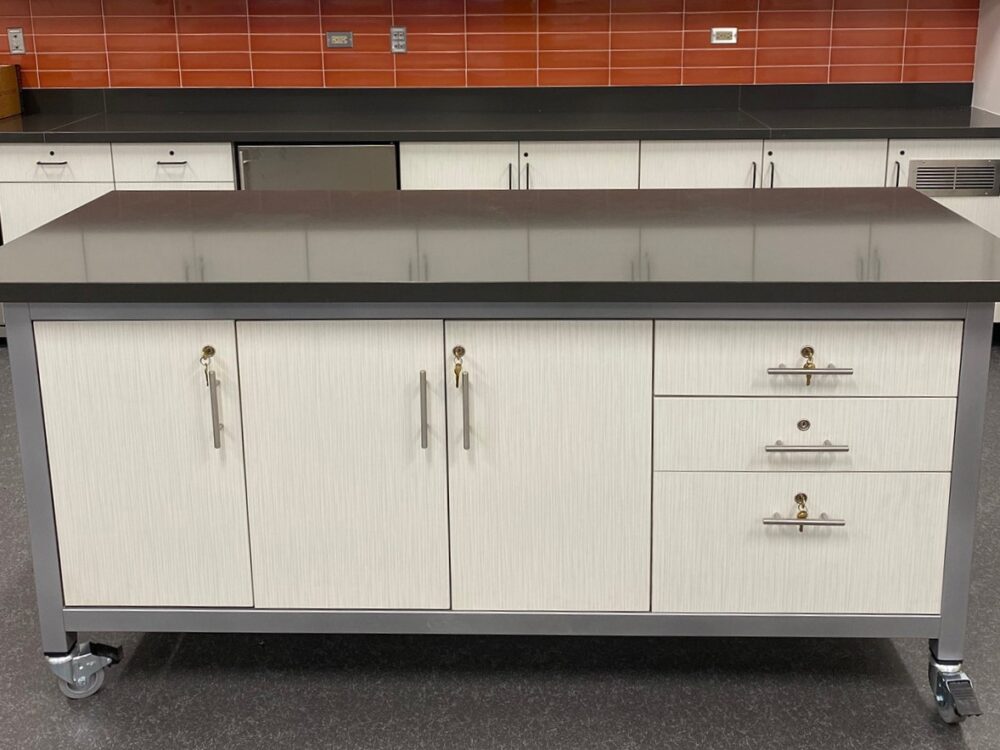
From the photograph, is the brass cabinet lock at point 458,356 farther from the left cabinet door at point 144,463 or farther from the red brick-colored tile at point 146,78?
the red brick-colored tile at point 146,78

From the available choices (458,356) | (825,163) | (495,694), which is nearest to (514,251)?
(458,356)

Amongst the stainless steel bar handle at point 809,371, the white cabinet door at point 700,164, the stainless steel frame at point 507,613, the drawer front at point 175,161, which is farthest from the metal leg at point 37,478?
the white cabinet door at point 700,164

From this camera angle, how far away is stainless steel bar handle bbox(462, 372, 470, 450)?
6.38 ft

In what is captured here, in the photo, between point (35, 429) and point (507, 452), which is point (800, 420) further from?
point (35, 429)

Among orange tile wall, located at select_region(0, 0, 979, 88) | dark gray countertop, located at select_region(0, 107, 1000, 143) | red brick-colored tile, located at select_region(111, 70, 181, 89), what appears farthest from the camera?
red brick-colored tile, located at select_region(111, 70, 181, 89)

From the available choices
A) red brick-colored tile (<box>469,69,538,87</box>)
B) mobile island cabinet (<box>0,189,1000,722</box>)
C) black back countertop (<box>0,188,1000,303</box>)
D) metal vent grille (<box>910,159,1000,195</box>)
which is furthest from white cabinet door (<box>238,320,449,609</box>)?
red brick-colored tile (<box>469,69,538,87</box>)

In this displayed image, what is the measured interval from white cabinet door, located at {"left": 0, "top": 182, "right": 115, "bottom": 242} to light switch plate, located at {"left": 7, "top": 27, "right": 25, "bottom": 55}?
75 cm

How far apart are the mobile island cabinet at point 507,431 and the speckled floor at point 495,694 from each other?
0.10m

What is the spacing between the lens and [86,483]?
80.0 inches

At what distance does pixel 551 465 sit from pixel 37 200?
8.98 feet

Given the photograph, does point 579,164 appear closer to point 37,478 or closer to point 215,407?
point 215,407

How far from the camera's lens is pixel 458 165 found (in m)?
3.96

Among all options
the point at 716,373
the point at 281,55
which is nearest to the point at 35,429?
the point at 716,373

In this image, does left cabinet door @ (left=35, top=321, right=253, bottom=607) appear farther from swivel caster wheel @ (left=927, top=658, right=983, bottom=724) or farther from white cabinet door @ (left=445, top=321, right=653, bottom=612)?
swivel caster wheel @ (left=927, top=658, right=983, bottom=724)
